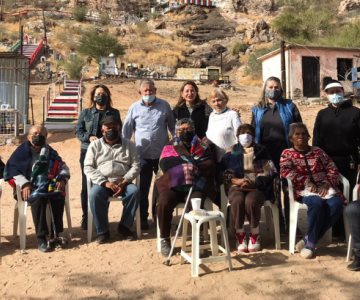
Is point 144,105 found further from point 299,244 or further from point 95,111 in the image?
point 299,244

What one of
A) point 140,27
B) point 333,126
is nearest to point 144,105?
point 333,126

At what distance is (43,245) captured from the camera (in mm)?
4270

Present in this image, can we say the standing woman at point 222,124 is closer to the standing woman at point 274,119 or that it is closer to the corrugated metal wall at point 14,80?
the standing woman at point 274,119

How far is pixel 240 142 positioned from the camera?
14.0ft

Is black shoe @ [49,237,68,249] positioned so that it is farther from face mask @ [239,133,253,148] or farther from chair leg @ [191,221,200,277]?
face mask @ [239,133,253,148]

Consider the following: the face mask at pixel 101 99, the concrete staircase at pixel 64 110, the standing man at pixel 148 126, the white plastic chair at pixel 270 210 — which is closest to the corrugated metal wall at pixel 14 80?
the concrete staircase at pixel 64 110

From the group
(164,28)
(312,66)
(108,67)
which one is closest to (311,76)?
(312,66)

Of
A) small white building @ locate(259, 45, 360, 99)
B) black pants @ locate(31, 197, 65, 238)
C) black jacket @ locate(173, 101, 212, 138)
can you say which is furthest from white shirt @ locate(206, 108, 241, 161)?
small white building @ locate(259, 45, 360, 99)

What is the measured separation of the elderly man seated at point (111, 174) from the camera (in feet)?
14.5

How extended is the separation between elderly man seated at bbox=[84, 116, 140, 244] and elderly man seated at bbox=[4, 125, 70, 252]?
0.33m

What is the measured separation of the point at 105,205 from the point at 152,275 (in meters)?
1.14

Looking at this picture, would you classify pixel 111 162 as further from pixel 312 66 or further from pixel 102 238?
pixel 312 66

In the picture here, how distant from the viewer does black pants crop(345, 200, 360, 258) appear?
3553mm

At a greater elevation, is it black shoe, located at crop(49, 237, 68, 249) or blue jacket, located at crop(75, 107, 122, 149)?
blue jacket, located at crop(75, 107, 122, 149)
